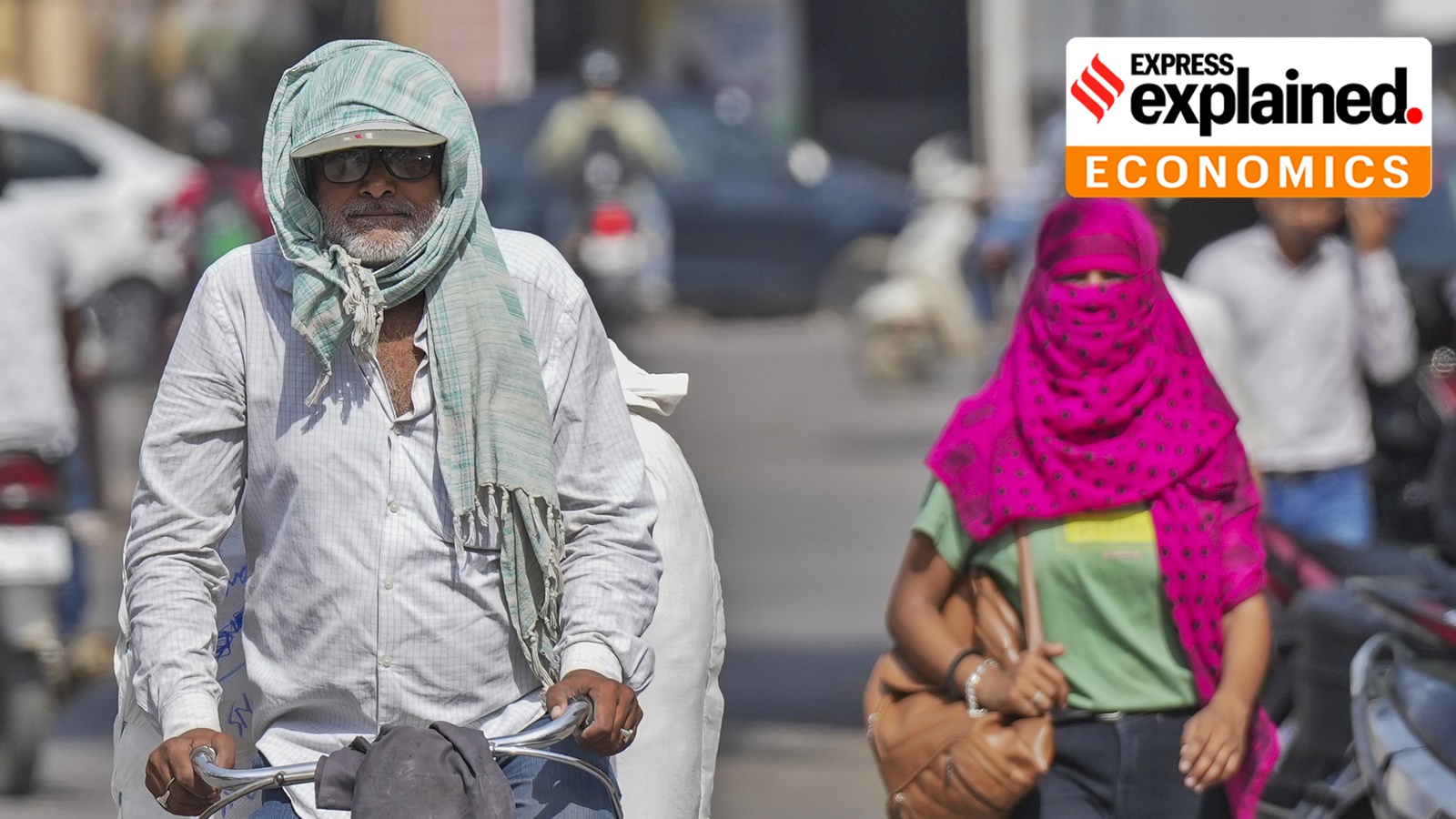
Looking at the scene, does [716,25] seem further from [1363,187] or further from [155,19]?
[1363,187]

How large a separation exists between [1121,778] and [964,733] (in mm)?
264

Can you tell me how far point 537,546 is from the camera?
3.37m

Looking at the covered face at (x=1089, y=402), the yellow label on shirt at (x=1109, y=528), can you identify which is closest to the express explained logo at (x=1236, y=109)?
the covered face at (x=1089, y=402)

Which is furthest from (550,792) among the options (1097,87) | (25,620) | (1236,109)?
(25,620)

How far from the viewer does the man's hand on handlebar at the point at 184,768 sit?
10.7 feet

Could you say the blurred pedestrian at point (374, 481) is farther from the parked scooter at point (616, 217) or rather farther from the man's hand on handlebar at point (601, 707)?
the parked scooter at point (616, 217)

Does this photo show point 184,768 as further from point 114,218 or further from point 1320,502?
point 114,218

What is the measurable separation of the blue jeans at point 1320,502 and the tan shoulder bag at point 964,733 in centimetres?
331

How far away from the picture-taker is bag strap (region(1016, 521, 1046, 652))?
168 inches

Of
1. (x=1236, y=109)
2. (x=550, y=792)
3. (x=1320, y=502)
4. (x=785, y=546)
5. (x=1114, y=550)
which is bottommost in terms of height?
(x=785, y=546)

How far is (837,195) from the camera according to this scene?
71.5 feet

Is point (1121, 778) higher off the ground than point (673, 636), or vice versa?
point (673, 636)

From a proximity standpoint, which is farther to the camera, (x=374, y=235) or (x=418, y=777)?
(x=374, y=235)

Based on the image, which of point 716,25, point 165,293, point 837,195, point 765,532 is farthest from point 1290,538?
point 716,25
